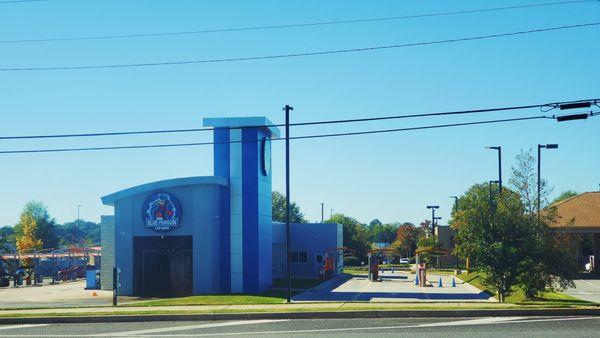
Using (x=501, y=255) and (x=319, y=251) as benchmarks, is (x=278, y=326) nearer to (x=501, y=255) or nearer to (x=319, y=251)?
(x=501, y=255)

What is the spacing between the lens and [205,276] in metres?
40.8

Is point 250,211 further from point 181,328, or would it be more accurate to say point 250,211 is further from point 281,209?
point 281,209

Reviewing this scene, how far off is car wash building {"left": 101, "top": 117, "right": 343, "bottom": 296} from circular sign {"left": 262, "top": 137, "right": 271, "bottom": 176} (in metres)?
0.17

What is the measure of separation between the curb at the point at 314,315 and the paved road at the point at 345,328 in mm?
781

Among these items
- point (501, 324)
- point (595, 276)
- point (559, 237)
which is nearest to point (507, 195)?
point (559, 237)

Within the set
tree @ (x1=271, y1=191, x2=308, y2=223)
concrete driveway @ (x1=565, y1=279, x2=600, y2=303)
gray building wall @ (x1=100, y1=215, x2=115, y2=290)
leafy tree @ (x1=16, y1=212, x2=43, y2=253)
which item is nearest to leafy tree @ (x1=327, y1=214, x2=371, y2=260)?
tree @ (x1=271, y1=191, x2=308, y2=223)

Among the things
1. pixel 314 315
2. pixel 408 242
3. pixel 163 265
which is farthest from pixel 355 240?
pixel 314 315

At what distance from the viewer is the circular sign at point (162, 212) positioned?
41.2 metres

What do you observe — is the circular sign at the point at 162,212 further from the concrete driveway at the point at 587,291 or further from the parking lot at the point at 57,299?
the concrete driveway at the point at 587,291

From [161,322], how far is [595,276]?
1703 inches

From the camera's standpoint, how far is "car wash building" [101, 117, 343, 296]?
135 feet

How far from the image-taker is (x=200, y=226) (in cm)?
4109

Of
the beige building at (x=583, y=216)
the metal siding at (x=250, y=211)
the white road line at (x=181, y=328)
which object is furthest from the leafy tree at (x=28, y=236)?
the white road line at (x=181, y=328)

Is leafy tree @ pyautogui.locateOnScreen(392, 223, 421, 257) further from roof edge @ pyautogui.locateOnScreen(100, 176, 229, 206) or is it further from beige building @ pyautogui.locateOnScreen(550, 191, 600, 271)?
roof edge @ pyautogui.locateOnScreen(100, 176, 229, 206)
